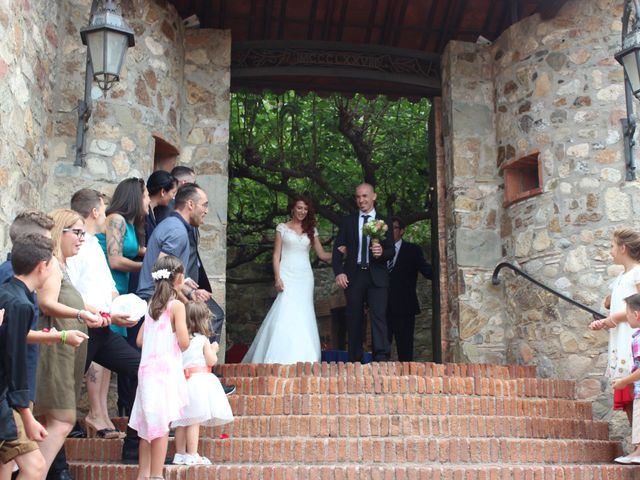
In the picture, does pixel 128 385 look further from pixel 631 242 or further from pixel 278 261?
pixel 631 242

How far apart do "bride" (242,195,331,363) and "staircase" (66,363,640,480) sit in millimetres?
1324

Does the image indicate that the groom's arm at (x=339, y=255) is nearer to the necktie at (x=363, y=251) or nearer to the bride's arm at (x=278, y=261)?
the necktie at (x=363, y=251)

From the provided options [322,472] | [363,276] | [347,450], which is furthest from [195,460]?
[363,276]

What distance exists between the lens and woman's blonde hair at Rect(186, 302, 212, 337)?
4848mm

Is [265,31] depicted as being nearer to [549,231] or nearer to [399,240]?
[399,240]

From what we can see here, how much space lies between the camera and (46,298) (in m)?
3.96

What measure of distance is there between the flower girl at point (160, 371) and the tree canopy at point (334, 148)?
7.48 m

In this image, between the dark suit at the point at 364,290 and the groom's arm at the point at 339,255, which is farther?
the groom's arm at the point at 339,255

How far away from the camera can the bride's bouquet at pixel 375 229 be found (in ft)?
24.4

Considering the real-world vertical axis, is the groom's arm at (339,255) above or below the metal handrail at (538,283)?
above

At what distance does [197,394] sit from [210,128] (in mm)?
3732

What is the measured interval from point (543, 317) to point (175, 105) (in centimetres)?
361

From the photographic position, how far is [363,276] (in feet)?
24.9

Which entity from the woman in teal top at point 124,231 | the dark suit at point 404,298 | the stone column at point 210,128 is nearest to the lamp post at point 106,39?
the woman in teal top at point 124,231
